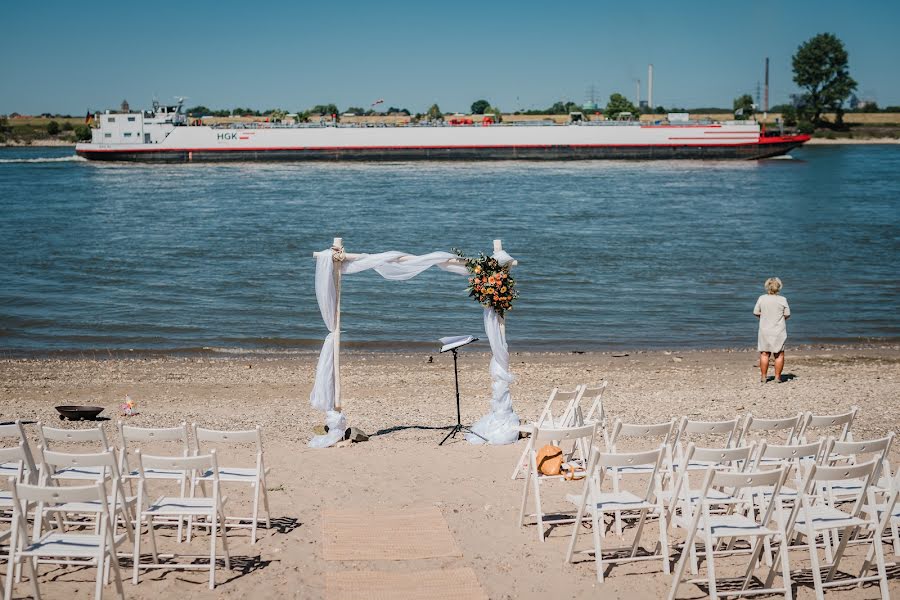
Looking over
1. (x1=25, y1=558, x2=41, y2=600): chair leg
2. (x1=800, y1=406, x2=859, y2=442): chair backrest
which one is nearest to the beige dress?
(x1=800, y1=406, x2=859, y2=442): chair backrest

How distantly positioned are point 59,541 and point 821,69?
118 m

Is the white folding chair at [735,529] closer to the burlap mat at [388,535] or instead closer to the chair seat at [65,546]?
the burlap mat at [388,535]

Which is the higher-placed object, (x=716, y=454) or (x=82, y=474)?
(x=716, y=454)

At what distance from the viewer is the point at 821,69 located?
364 feet

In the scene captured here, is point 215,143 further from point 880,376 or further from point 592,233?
point 880,376

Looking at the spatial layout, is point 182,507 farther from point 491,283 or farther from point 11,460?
point 491,283

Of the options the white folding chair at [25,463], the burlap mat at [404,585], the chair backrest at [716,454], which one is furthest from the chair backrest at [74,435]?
the chair backrest at [716,454]

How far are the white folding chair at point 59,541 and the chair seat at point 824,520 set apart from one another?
3.37 meters

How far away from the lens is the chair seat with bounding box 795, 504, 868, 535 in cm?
504

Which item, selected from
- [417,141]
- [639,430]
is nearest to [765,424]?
[639,430]

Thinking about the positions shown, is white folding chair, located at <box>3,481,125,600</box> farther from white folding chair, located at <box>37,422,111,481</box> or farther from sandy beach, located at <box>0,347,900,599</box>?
white folding chair, located at <box>37,422,111,481</box>

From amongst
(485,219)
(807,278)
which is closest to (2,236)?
(485,219)

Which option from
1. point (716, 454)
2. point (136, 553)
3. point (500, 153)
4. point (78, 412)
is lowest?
point (78, 412)

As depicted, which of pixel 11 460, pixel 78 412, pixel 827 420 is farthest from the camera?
pixel 78 412
